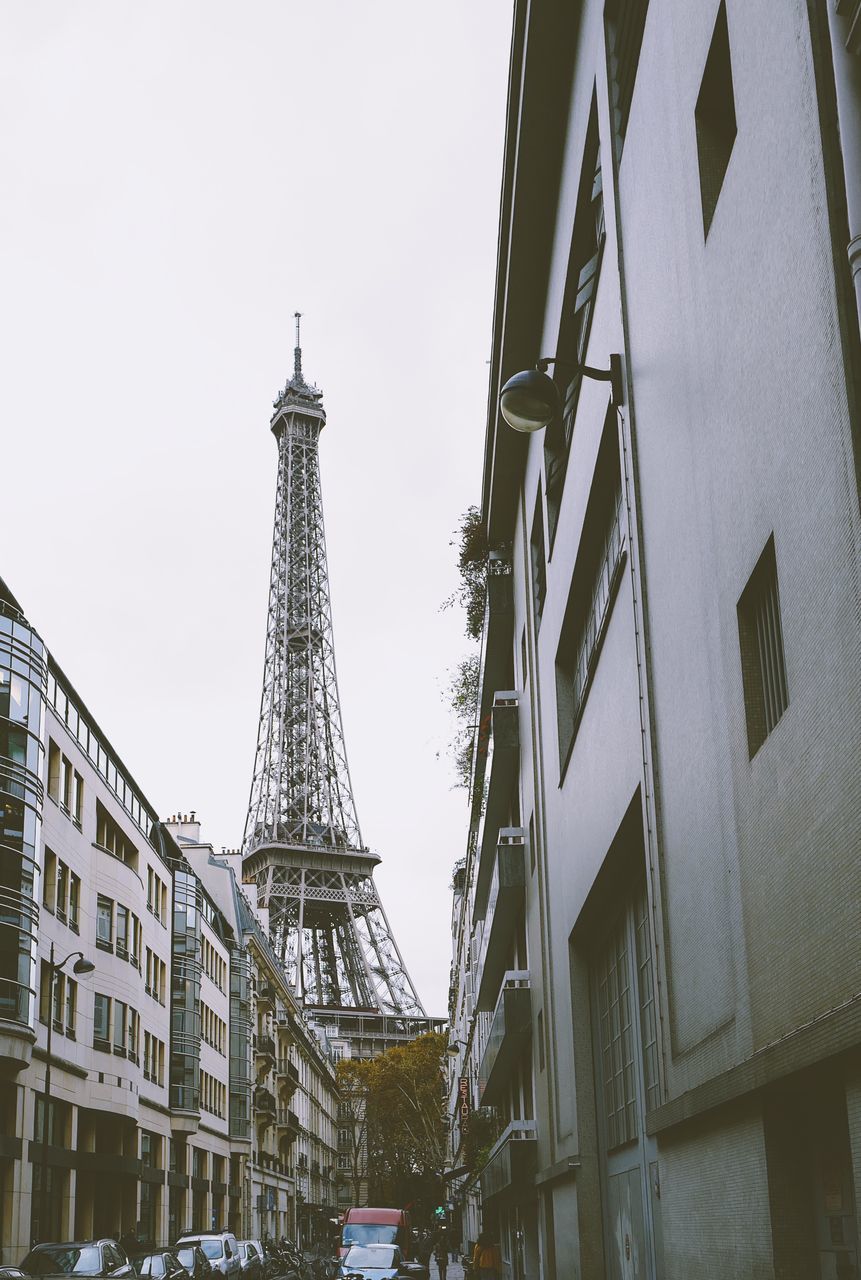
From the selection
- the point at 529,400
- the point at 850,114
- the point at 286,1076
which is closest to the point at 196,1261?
the point at 529,400

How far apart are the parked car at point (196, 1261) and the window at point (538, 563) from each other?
57.2ft

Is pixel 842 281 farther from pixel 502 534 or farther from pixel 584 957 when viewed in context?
pixel 502 534

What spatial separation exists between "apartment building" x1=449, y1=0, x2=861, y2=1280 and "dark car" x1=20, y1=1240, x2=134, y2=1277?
859cm

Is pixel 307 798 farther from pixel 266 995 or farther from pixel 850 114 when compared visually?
pixel 850 114

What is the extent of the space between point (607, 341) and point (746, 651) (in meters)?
5.58

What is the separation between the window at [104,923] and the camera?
1614 inches

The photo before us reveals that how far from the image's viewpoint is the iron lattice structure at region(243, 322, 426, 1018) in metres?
112

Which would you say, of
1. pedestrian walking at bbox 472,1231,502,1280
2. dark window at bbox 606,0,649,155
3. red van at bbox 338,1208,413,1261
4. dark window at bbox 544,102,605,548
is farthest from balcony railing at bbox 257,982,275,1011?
dark window at bbox 606,0,649,155

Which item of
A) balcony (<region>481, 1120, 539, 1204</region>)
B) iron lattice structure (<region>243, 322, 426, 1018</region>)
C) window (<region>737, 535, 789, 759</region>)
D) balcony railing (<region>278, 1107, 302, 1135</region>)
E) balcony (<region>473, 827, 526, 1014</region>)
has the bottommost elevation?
balcony (<region>481, 1120, 539, 1204</region>)

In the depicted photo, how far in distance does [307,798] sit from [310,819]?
204cm

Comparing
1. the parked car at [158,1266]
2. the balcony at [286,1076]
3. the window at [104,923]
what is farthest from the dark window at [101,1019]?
the balcony at [286,1076]

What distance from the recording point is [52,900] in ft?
117

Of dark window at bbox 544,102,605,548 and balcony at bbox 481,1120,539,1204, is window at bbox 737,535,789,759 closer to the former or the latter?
dark window at bbox 544,102,605,548

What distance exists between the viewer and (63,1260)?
2197 cm
